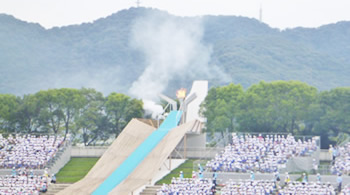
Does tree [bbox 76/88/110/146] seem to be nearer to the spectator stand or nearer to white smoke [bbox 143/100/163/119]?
white smoke [bbox 143/100/163/119]

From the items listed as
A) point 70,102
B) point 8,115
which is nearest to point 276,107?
point 70,102

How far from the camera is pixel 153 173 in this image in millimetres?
44031

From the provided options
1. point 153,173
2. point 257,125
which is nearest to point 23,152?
point 153,173

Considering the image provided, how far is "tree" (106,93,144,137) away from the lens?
61.2m

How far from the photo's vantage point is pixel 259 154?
144 feet

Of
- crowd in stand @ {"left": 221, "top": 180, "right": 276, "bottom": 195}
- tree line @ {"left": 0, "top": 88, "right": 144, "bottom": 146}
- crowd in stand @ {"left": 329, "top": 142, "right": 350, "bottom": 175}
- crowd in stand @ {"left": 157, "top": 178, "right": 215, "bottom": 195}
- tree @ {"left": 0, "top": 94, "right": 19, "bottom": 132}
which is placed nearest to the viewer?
crowd in stand @ {"left": 221, "top": 180, "right": 276, "bottom": 195}

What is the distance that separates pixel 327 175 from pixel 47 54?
461 feet

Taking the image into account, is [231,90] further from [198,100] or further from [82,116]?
[82,116]

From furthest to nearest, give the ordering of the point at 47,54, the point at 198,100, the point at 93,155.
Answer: the point at 47,54 → the point at 198,100 → the point at 93,155

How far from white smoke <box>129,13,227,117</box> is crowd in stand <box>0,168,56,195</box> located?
76344 millimetres

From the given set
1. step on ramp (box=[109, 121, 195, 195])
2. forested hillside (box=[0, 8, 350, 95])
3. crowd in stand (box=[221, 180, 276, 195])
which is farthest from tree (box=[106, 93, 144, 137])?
forested hillside (box=[0, 8, 350, 95])

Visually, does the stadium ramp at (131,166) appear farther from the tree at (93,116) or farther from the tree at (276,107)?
the tree at (93,116)

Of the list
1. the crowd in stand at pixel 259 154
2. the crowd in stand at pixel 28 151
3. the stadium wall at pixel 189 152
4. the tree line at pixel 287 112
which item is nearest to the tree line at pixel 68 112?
the stadium wall at pixel 189 152

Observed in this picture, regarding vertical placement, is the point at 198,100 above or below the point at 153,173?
above
